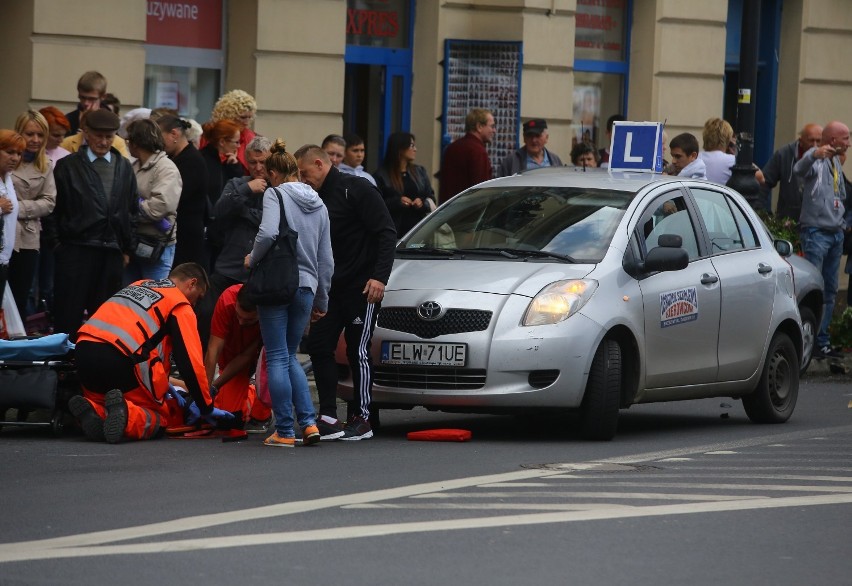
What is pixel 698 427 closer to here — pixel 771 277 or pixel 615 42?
pixel 771 277

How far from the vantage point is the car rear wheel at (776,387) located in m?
12.4

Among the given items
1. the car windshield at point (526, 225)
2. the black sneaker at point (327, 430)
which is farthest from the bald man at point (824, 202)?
the black sneaker at point (327, 430)

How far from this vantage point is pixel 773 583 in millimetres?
6688

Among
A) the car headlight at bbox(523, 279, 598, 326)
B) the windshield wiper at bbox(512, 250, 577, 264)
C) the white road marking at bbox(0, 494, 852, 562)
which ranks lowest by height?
the white road marking at bbox(0, 494, 852, 562)

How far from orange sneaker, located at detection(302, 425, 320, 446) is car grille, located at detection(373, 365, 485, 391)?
0.62 meters

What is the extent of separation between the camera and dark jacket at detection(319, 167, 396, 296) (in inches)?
427

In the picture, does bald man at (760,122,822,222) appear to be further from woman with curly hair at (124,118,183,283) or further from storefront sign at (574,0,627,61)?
woman with curly hair at (124,118,183,283)

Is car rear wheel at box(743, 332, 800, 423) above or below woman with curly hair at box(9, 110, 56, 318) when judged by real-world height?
below

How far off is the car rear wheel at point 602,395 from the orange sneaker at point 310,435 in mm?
1547

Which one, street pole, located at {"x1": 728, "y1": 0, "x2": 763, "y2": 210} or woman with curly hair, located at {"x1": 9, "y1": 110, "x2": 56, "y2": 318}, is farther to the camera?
street pole, located at {"x1": 728, "y1": 0, "x2": 763, "y2": 210}

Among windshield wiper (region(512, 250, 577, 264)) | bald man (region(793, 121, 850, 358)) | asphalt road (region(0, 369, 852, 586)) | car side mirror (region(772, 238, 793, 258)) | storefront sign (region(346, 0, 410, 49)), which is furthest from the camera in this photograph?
storefront sign (region(346, 0, 410, 49))

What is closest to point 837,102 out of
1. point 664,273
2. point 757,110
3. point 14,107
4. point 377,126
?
point 757,110

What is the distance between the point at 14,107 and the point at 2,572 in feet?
35.2

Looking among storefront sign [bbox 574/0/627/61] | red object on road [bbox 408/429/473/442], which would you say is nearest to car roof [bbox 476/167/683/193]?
red object on road [bbox 408/429/473/442]
